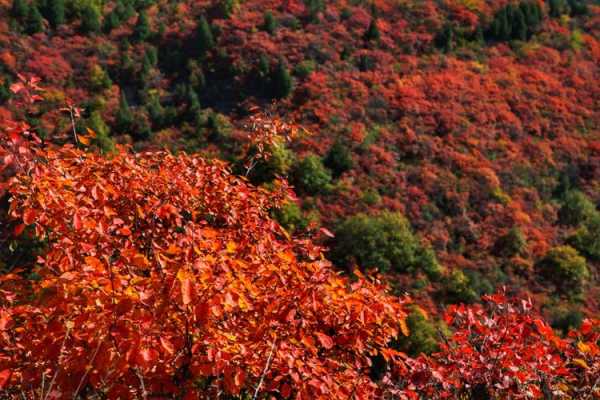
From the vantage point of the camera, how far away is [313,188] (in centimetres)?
2875

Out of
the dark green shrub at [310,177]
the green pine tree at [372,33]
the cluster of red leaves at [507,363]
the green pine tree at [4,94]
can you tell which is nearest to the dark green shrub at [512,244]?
the dark green shrub at [310,177]

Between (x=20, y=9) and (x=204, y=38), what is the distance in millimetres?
12233

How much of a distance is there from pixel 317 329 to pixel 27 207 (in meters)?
2.12

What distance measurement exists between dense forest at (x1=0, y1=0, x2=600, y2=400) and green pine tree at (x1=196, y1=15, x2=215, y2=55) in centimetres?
32

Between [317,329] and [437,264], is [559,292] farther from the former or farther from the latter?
[317,329]

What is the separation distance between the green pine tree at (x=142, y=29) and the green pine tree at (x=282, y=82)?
1095cm

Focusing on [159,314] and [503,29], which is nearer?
[159,314]

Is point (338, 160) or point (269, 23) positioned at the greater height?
point (269, 23)

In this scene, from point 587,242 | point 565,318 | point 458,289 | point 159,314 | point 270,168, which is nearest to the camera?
point 159,314

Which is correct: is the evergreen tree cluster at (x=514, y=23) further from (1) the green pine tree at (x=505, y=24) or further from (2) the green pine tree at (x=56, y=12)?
(2) the green pine tree at (x=56, y=12)

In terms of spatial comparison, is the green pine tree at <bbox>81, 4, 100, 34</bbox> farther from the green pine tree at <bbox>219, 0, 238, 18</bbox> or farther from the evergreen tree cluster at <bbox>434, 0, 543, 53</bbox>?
the evergreen tree cluster at <bbox>434, 0, 543, 53</bbox>

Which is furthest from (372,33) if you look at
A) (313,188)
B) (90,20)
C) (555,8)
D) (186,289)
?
(186,289)

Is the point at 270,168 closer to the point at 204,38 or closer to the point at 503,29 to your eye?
the point at 204,38

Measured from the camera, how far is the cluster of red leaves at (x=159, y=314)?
2.99 m
